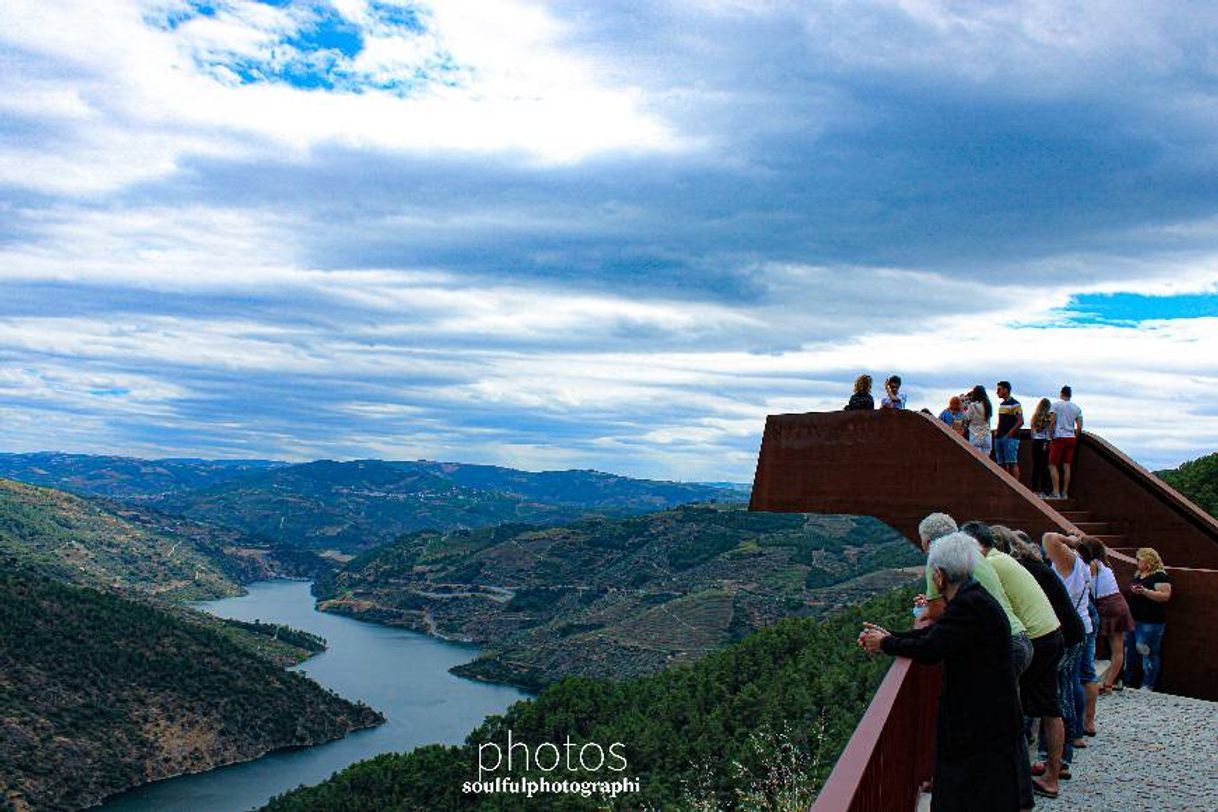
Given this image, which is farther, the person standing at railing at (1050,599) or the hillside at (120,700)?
the hillside at (120,700)

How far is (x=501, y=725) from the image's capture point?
63.0 m

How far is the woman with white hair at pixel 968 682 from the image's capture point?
4.10m

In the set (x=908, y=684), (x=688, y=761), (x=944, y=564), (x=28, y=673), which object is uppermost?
(x=944, y=564)

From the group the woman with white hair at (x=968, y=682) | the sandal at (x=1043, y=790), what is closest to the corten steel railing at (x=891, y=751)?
the woman with white hair at (x=968, y=682)

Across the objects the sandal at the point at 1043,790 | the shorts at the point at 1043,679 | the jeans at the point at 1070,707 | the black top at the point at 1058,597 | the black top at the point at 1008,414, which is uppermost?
the black top at the point at 1008,414

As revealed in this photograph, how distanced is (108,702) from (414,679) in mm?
54112

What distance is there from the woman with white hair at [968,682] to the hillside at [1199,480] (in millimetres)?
17736

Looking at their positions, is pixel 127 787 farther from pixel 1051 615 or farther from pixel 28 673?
pixel 1051 615

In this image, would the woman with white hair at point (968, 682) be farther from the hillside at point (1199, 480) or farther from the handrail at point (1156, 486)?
the hillside at point (1199, 480)

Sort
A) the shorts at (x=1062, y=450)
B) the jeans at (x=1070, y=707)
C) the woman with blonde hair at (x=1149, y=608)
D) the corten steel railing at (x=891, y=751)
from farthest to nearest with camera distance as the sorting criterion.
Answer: the shorts at (x=1062, y=450) < the woman with blonde hair at (x=1149, y=608) < the jeans at (x=1070, y=707) < the corten steel railing at (x=891, y=751)

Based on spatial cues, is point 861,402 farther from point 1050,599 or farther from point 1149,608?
point 1050,599

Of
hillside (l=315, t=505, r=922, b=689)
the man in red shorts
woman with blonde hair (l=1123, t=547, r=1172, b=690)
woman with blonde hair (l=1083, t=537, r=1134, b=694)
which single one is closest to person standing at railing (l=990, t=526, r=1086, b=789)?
woman with blonde hair (l=1083, t=537, r=1134, b=694)

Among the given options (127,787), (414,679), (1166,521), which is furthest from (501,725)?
(414,679)

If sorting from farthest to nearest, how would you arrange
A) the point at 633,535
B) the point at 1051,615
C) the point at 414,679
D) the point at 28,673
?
1. the point at 633,535
2. the point at 414,679
3. the point at 28,673
4. the point at 1051,615
